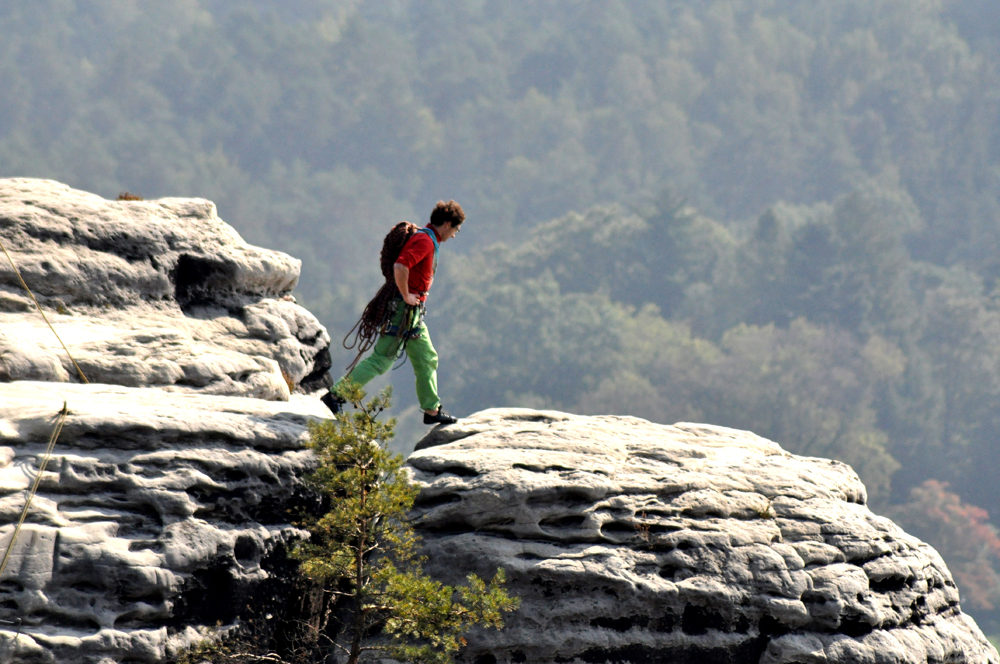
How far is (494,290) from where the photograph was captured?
93.4m

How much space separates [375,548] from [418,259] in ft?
8.58

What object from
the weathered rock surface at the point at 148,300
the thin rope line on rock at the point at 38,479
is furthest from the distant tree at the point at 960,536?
the thin rope line on rock at the point at 38,479

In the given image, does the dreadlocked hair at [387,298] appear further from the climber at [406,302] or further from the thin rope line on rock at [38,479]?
the thin rope line on rock at [38,479]

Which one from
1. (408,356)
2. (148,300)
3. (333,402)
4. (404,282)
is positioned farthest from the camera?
(148,300)

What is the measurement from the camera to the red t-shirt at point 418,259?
Answer: 9.36 metres

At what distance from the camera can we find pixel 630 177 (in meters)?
134

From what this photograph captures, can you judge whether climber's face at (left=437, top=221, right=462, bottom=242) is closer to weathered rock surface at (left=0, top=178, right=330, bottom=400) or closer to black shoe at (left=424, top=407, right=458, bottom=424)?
black shoe at (left=424, top=407, right=458, bottom=424)

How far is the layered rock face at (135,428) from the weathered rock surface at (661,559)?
1.61 metres

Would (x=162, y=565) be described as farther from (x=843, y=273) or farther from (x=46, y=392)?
(x=843, y=273)

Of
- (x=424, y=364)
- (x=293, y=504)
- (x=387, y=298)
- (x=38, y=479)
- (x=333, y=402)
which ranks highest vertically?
(x=387, y=298)

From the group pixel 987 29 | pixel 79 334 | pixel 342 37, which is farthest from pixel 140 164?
pixel 79 334

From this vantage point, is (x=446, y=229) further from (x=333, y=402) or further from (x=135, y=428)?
(x=135, y=428)

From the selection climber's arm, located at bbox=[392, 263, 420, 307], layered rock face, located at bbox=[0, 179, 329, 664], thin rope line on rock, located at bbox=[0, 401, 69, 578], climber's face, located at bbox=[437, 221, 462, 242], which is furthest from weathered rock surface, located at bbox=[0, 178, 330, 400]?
climber's face, located at bbox=[437, 221, 462, 242]

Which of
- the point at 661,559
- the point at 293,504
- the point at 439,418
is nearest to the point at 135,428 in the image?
the point at 293,504
